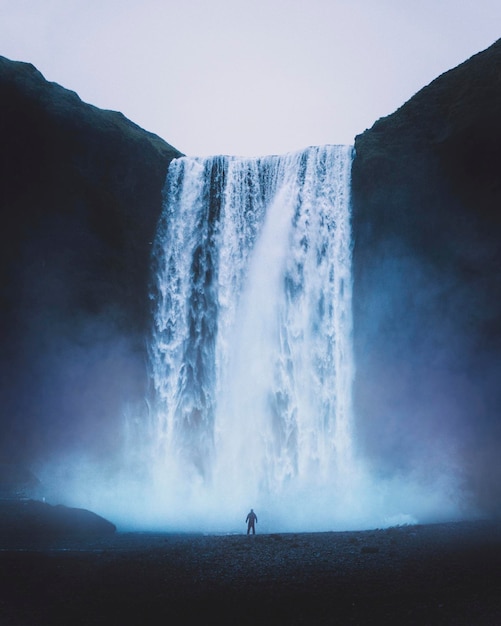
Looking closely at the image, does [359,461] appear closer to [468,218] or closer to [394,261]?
[394,261]

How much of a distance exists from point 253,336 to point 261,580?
15931 millimetres

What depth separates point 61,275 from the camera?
2648 centimetres

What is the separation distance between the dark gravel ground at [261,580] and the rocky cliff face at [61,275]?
11476 mm

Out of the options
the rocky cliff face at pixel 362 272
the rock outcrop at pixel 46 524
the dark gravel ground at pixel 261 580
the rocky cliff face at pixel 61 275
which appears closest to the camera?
the dark gravel ground at pixel 261 580

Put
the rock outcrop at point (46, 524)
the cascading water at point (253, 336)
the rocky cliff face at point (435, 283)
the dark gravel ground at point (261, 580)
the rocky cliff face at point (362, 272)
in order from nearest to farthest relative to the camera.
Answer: the dark gravel ground at point (261, 580)
the rock outcrop at point (46, 524)
the rocky cliff face at point (435, 283)
the rocky cliff face at point (362, 272)
the cascading water at point (253, 336)

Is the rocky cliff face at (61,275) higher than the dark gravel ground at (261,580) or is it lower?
higher

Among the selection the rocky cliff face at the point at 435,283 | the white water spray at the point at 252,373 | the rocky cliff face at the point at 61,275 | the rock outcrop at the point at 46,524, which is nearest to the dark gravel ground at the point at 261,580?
the rock outcrop at the point at 46,524

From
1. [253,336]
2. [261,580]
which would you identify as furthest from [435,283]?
[261,580]

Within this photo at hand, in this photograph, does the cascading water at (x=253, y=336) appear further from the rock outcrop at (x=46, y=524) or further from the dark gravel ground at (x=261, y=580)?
the dark gravel ground at (x=261, y=580)

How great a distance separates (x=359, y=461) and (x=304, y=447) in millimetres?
2760

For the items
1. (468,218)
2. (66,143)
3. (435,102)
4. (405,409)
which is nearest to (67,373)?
(66,143)

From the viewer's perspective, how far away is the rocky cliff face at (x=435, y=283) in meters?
23.2

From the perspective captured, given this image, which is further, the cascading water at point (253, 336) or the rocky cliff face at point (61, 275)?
the rocky cliff face at point (61, 275)

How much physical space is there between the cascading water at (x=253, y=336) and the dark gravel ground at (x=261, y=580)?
25.3ft
